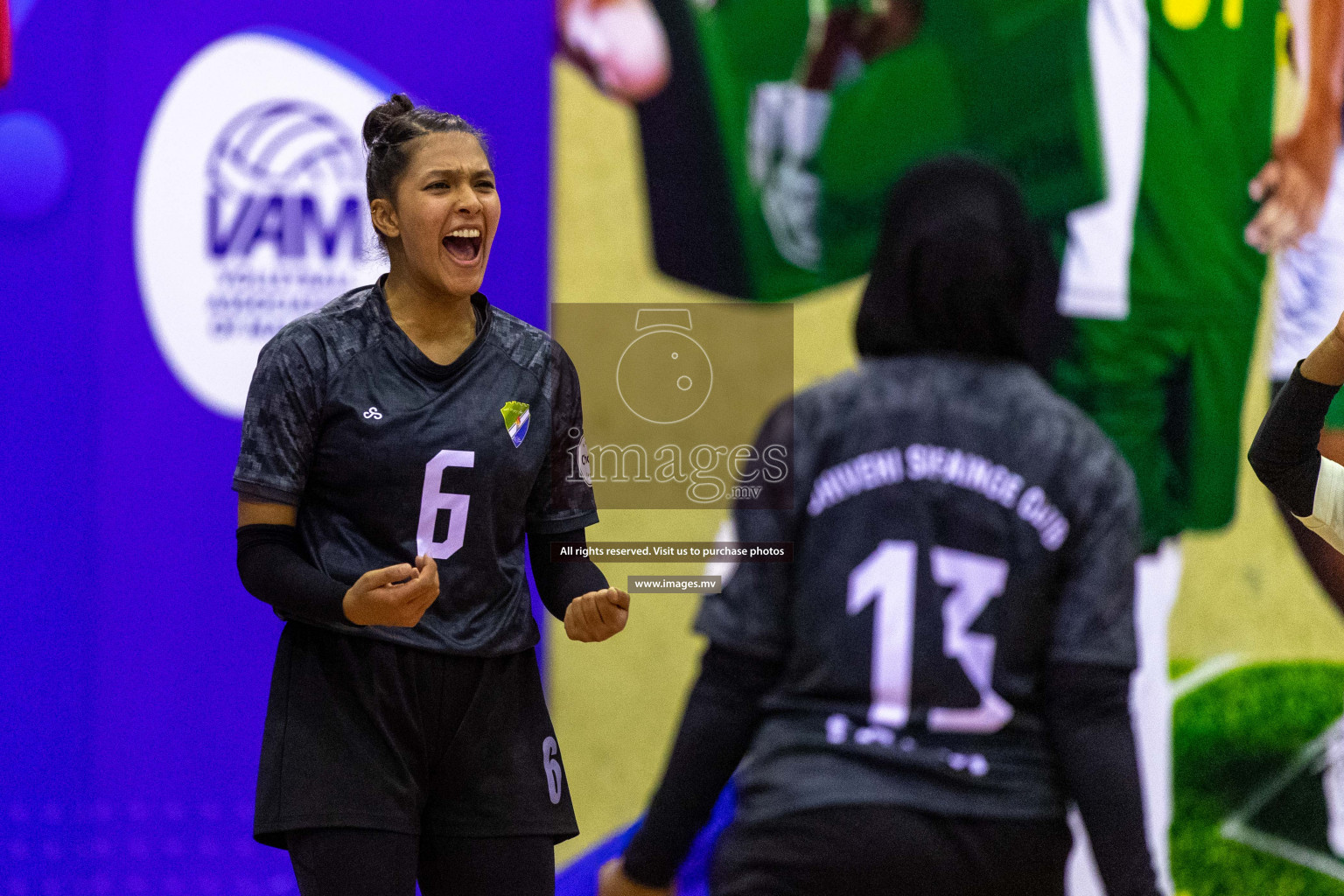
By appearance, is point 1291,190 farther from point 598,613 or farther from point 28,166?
point 28,166

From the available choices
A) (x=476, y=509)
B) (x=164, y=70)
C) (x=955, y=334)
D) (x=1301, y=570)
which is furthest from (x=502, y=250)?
(x=1301, y=570)

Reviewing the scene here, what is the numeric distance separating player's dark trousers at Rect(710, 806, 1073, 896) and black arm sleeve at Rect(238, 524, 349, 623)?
2.21 feet

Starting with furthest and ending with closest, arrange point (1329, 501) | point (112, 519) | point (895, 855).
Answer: point (112, 519) < point (1329, 501) < point (895, 855)

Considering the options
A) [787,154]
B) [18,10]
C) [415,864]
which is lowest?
[415,864]

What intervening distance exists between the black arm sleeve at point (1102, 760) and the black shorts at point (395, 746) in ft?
2.62

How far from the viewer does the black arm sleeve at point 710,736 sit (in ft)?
6.34

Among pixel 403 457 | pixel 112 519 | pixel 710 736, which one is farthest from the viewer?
pixel 112 519

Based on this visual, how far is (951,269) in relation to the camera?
6.15 feet

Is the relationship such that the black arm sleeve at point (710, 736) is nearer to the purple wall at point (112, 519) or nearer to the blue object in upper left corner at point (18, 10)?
the purple wall at point (112, 519)

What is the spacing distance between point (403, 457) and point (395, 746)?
42 centimetres

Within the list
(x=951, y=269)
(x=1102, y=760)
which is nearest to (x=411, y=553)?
(x=951, y=269)

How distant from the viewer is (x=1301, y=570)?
12.3ft

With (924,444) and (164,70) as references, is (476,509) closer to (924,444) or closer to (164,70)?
(924,444)

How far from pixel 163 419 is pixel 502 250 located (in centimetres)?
94
